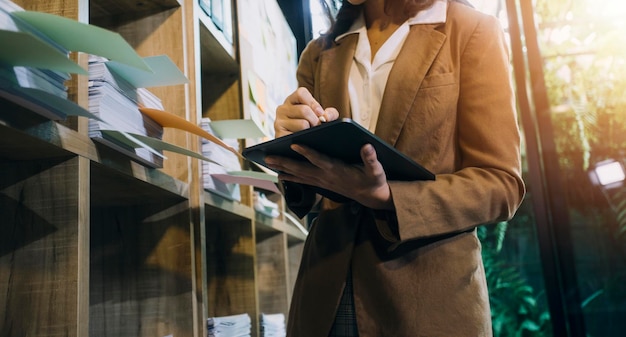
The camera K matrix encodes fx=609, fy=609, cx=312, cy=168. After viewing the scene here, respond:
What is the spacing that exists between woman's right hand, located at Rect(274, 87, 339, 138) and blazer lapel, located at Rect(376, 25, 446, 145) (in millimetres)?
99

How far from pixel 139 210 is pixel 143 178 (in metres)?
0.33

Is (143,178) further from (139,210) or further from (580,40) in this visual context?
(580,40)

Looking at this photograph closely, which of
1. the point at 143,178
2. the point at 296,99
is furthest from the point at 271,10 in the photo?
the point at 296,99

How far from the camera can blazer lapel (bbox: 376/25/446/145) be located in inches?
42.4

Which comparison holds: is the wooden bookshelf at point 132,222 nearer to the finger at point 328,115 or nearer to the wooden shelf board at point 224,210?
the wooden shelf board at point 224,210

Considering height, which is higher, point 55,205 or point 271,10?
point 271,10

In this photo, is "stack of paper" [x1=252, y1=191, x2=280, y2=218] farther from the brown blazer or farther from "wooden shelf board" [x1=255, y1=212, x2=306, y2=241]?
the brown blazer

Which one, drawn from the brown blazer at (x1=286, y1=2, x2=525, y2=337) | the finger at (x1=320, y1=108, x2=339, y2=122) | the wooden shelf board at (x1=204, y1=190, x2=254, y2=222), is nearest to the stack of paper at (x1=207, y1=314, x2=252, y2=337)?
the wooden shelf board at (x1=204, y1=190, x2=254, y2=222)

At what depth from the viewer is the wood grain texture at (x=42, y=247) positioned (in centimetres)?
102

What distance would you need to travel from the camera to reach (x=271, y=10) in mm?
3025

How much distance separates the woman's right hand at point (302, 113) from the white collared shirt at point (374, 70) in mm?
128

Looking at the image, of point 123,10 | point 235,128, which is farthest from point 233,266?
point 123,10

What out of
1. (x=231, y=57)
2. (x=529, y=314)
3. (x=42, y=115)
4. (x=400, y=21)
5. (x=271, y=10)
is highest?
(x=271, y=10)

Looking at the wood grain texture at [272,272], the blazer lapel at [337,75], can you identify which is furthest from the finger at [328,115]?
the wood grain texture at [272,272]
